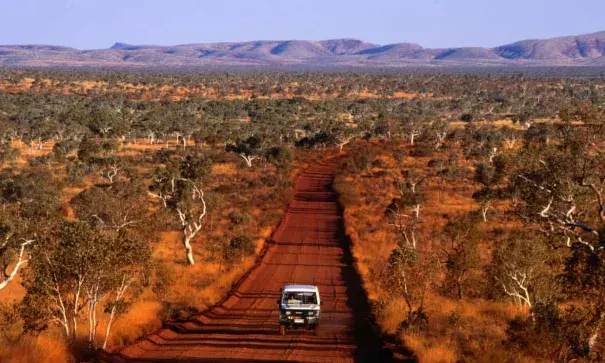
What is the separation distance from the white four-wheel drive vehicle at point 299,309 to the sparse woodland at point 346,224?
101 inches

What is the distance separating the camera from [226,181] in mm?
68688

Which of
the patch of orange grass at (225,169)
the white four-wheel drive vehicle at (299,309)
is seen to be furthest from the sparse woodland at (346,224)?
the white four-wheel drive vehicle at (299,309)

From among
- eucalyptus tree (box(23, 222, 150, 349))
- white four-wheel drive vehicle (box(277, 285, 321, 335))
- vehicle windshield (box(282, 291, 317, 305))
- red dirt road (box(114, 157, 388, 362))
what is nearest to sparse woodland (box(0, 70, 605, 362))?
eucalyptus tree (box(23, 222, 150, 349))

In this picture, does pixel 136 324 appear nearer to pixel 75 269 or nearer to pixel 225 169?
pixel 75 269

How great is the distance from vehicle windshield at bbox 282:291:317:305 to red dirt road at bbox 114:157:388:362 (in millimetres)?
1208

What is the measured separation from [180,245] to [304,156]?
48835 mm

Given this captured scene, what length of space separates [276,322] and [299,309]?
3.14 m

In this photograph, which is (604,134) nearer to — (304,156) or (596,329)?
(596,329)

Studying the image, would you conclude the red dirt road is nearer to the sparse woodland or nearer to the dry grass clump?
the sparse woodland

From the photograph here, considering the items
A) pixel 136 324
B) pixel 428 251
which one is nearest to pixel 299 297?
pixel 136 324

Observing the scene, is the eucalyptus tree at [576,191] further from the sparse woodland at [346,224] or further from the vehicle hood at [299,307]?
the vehicle hood at [299,307]

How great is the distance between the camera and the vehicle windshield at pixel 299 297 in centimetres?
2242

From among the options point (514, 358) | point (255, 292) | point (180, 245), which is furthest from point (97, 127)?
point (514, 358)

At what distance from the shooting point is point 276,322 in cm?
2477
